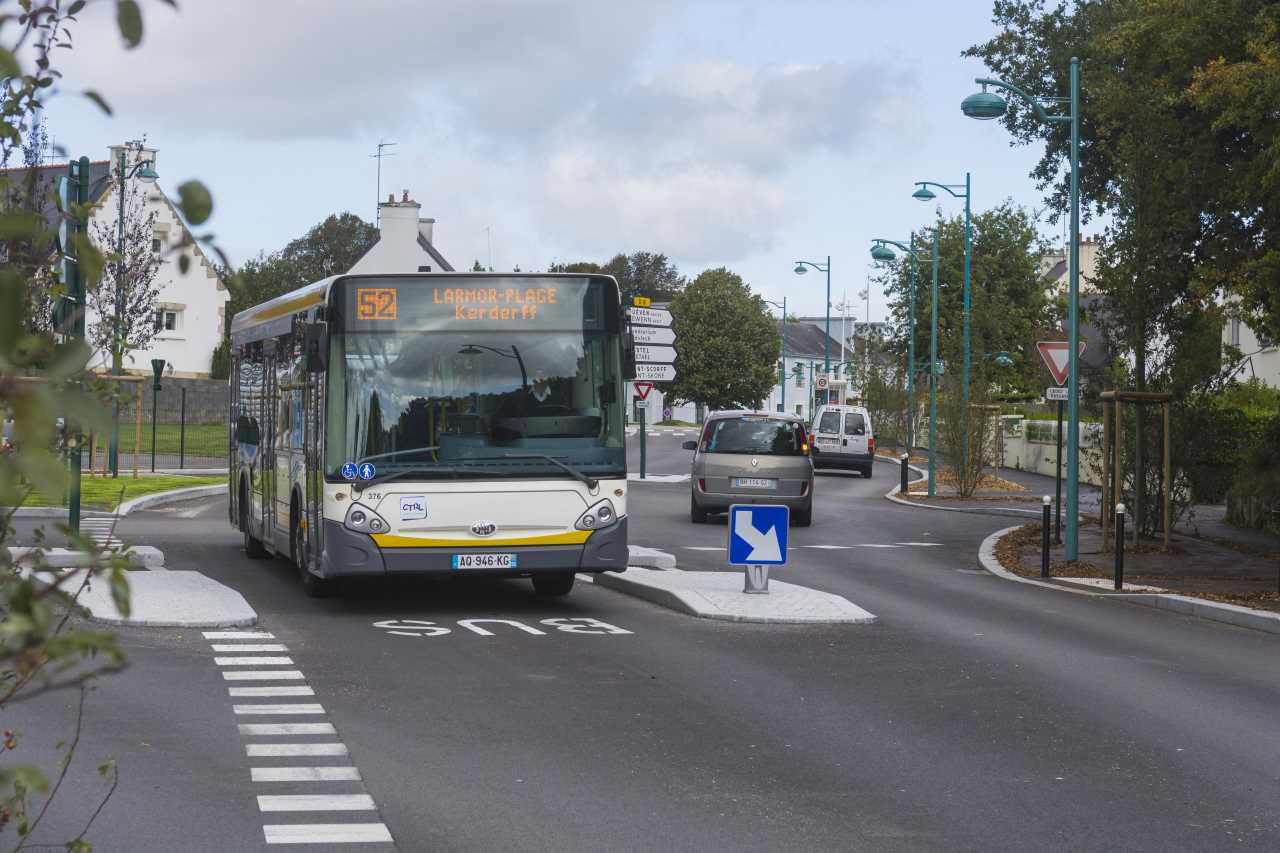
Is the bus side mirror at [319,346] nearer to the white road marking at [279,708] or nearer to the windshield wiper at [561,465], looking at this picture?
the windshield wiper at [561,465]

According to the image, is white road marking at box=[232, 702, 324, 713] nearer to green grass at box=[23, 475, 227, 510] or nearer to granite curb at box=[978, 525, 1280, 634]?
granite curb at box=[978, 525, 1280, 634]

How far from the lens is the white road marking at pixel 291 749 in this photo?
26.6ft

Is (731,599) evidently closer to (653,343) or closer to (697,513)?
(697,513)

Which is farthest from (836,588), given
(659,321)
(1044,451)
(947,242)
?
(947,242)

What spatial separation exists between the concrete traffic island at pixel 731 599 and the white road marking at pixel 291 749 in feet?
21.2

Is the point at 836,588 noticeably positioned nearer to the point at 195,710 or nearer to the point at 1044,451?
the point at 195,710

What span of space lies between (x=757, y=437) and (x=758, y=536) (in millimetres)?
13132

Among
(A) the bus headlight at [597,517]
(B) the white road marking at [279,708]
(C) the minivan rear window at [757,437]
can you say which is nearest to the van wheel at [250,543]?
(A) the bus headlight at [597,517]

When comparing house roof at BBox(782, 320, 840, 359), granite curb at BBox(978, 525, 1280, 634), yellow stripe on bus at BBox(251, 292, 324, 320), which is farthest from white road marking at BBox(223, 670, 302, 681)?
house roof at BBox(782, 320, 840, 359)

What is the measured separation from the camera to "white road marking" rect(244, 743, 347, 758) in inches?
319

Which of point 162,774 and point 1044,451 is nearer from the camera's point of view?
point 162,774

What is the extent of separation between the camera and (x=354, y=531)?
45.5 feet

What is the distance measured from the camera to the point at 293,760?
26.1 ft

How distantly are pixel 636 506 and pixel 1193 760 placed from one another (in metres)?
25.0
